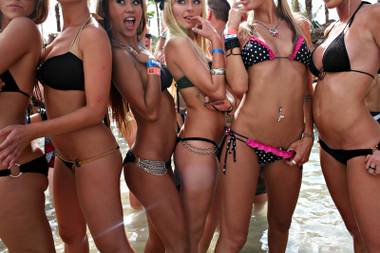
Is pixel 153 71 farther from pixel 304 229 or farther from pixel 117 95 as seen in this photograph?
pixel 304 229

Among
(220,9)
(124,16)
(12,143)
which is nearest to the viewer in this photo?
(12,143)

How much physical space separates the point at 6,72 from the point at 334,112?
237 cm

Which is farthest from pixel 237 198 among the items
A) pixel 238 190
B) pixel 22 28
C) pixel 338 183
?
pixel 22 28

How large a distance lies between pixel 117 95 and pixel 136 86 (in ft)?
1.63

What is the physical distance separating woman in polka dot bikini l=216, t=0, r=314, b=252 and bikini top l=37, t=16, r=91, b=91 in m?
1.17

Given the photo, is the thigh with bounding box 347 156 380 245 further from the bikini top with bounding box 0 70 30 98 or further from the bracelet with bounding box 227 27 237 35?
the bikini top with bounding box 0 70 30 98

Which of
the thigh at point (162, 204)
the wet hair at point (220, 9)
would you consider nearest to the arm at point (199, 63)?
the thigh at point (162, 204)

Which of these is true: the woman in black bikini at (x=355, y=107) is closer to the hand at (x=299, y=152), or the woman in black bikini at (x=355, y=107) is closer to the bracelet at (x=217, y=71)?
the hand at (x=299, y=152)

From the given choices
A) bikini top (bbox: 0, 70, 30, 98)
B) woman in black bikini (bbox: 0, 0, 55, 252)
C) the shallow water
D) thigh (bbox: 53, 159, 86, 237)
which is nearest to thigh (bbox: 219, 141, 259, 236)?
thigh (bbox: 53, 159, 86, 237)

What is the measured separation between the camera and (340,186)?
341 centimetres

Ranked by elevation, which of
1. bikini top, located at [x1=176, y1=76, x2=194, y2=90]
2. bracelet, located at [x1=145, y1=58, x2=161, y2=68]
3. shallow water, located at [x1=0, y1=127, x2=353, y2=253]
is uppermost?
bracelet, located at [x1=145, y1=58, x2=161, y2=68]

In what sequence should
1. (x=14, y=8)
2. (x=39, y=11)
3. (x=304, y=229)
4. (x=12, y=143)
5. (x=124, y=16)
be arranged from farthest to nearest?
(x=304, y=229) → (x=124, y=16) → (x=39, y=11) → (x=14, y=8) → (x=12, y=143)

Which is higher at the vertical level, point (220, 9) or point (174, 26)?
point (174, 26)

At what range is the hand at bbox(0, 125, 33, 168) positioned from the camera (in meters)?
2.71
